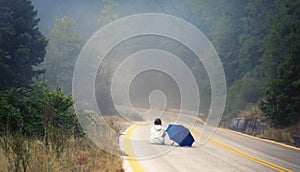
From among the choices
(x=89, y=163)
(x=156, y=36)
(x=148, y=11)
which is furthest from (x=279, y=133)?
(x=148, y=11)

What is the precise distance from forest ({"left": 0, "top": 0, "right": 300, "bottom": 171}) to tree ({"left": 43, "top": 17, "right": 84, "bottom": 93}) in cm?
18

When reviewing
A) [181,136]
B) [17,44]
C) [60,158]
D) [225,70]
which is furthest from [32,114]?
[225,70]

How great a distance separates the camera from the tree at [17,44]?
20.9 m

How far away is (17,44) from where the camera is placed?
22.4 m

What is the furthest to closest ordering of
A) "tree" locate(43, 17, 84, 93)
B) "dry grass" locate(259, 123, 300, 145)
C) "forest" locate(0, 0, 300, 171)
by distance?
"tree" locate(43, 17, 84, 93) → "dry grass" locate(259, 123, 300, 145) → "forest" locate(0, 0, 300, 171)

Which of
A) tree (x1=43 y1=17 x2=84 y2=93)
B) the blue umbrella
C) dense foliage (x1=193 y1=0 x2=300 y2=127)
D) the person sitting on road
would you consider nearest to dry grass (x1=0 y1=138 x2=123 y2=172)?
the person sitting on road

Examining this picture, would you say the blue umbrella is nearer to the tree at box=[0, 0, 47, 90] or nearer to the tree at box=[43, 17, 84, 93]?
the tree at box=[0, 0, 47, 90]

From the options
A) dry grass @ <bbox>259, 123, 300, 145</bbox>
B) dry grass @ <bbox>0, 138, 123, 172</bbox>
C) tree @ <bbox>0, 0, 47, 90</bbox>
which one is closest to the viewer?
dry grass @ <bbox>0, 138, 123, 172</bbox>

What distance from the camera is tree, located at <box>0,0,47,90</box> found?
20.9m

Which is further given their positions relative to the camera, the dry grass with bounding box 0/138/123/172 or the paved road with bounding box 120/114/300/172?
the paved road with bounding box 120/114/300/172

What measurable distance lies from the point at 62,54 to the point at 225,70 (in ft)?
94.8

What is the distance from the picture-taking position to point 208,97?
36.3 metres

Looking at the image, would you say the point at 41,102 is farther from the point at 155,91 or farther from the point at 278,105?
the point at 155,91

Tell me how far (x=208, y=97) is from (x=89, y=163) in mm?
30386
